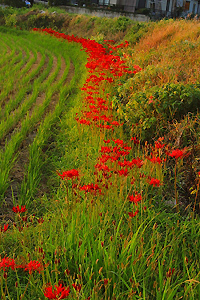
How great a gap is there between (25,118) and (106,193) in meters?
3.69

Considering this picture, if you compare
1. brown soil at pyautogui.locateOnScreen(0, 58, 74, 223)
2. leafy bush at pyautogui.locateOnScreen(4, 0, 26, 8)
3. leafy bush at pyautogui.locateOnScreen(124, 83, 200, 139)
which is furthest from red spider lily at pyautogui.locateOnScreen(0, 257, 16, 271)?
leafy bush at pyautogui.locateOnScreen(4, 0, 26, 8)

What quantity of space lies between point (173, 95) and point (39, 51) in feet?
36.9

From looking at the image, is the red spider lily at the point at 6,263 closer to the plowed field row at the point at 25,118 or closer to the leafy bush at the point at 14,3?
the plowed field row at the point at 25,118

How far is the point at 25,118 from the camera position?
5.91 meters

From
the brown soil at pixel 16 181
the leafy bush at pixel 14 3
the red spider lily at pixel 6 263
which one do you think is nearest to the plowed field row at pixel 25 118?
the brown soil at pixel 16 181

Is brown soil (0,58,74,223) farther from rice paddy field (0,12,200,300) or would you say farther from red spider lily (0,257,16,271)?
red spider lily (0,257,16,271)

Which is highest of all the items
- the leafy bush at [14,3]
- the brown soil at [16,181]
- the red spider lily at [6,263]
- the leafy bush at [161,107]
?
the leafy bush at [14,3]

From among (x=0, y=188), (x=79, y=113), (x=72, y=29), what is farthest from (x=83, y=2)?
(x=0, y=188)

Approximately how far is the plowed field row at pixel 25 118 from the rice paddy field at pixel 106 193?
0.09 feet

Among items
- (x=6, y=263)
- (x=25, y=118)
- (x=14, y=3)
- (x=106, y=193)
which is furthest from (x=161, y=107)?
(x=14, y=3)

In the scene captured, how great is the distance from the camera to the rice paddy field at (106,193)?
198 centimetres

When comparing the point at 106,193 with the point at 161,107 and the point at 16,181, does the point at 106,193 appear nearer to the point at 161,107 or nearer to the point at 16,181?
the point at 16,181

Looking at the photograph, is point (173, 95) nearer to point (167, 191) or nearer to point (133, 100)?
point (133, 100)

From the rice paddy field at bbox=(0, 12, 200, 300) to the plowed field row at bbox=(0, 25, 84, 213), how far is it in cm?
3
